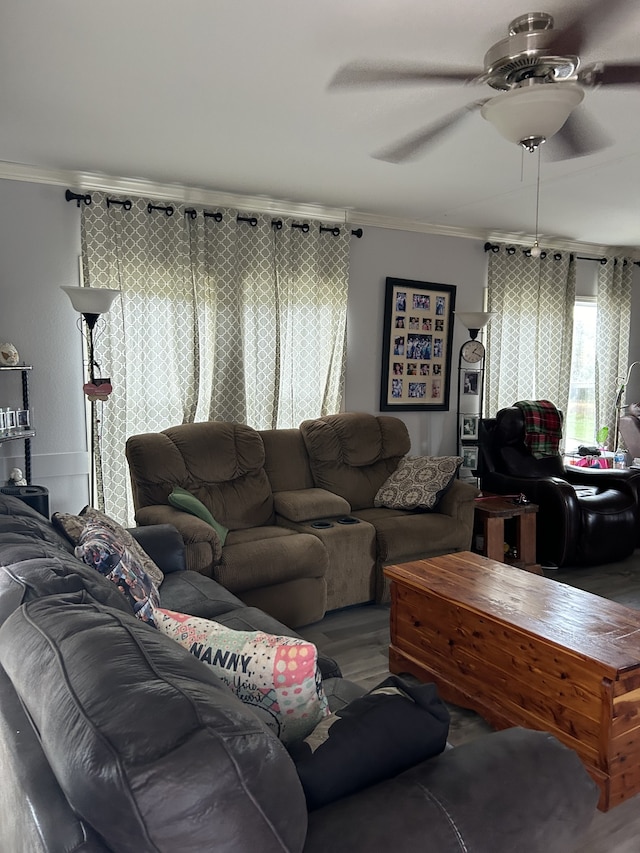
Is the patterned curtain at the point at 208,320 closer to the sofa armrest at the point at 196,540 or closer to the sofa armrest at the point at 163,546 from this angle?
the sofa armrest at the point at 196,540

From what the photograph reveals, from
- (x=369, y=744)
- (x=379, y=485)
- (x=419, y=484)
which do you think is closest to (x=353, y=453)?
(x=379, y=485)

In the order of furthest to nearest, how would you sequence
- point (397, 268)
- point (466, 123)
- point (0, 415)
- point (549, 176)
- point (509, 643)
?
point (397, 268)
point (549, 176)
point (0, 415)
point (466, 123)
point (509, 643)

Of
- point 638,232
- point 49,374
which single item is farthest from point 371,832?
point 638,232

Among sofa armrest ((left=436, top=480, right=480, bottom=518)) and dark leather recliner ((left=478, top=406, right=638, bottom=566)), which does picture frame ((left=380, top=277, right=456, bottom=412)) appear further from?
sofa armrest ((left=436, top=480, right=480, bottom=518))

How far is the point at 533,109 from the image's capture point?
1957 mm

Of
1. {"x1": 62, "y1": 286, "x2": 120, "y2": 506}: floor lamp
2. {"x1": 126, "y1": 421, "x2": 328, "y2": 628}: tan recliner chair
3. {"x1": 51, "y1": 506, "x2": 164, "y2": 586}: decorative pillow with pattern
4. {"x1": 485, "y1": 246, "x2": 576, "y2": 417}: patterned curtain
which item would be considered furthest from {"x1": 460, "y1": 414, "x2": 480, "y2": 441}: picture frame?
{"x1": 51, "y1": 506, "x2": 164, "y2": 586}: decorative pillow with pattern

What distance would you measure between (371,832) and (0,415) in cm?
297

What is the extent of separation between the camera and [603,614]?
239cm

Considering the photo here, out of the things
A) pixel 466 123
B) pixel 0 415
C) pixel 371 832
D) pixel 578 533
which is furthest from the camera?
pixel 578 533

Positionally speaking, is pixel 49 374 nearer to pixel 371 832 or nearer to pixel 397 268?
pixel 397 268

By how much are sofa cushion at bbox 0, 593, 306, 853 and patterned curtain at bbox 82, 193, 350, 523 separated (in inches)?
123

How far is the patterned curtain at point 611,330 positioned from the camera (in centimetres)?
604

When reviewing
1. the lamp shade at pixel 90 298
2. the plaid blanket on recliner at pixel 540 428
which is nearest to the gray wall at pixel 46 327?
the lamp shade at pixel 90 298

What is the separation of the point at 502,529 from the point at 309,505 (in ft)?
4.44
